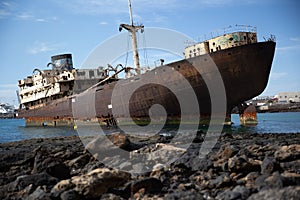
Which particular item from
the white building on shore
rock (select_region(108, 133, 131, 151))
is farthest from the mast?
the white building on shore

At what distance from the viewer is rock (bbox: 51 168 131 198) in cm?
484

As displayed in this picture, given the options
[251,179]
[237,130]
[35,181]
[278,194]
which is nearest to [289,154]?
[251,179]

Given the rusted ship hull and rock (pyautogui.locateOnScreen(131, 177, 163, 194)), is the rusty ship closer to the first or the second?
the rusted ship hull

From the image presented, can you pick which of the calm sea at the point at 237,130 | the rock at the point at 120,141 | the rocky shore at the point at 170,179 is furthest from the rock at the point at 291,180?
the calm sea at the point at 237,130

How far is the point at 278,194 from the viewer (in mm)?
3814

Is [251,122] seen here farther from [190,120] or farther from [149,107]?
[149,107]

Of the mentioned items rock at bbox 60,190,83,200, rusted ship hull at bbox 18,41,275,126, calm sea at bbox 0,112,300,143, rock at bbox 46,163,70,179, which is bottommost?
calm sea at bbox 0,112,300,143

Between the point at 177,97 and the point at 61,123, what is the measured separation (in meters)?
17.2

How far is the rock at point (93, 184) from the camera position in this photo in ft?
15.9

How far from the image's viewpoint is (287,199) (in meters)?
3.70

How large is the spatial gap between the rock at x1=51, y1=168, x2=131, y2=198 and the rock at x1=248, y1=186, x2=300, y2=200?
227 centimetres

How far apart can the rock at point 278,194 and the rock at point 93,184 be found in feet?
7.45

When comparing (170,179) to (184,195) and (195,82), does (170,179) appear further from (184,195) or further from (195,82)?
(195,82)

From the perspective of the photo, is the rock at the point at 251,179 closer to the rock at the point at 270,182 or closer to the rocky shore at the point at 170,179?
the rocky shore at the point at 170,179
